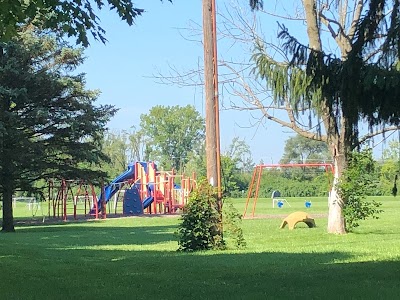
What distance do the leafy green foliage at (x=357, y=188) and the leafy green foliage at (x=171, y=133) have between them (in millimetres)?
80812

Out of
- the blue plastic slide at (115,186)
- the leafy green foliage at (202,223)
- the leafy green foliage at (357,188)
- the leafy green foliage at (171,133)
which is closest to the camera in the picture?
the leafy green foliage at (202,223)

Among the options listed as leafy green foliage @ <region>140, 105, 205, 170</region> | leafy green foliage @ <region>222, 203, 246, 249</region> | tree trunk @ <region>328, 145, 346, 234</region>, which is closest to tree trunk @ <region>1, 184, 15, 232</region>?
tree trunk @ <region>328, 145, 346, 234</region>

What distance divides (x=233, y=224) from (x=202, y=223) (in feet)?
2.26

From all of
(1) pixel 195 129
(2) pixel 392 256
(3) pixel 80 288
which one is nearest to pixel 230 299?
(3) pixel 80 288

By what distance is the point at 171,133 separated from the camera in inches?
3981

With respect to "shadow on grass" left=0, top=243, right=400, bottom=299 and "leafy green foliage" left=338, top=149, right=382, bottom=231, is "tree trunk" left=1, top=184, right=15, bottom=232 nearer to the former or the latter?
"leafy green foliage" left=338, top=149, right=382, bottom=231

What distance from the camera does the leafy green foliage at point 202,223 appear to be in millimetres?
14602

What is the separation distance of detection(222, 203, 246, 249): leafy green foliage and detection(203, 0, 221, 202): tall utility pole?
1.02 feet

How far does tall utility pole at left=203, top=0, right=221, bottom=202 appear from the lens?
14.9 meters

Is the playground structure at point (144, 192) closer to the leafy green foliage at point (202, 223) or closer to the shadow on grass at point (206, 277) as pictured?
the leafy green foliage at point (202, 223)

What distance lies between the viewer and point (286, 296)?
700 cm

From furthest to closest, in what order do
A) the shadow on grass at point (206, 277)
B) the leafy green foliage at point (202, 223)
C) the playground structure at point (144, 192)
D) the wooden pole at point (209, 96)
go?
the playground structure at point (144, 192) < the wooden pole at point (209, 96) < the leafy green foliage at point (202, 223) < the shadow on grass at point (206, 277)

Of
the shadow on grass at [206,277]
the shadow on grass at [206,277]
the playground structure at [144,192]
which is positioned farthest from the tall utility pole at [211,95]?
the playground structure at [144,192]

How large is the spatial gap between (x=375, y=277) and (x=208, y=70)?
7.91 m
